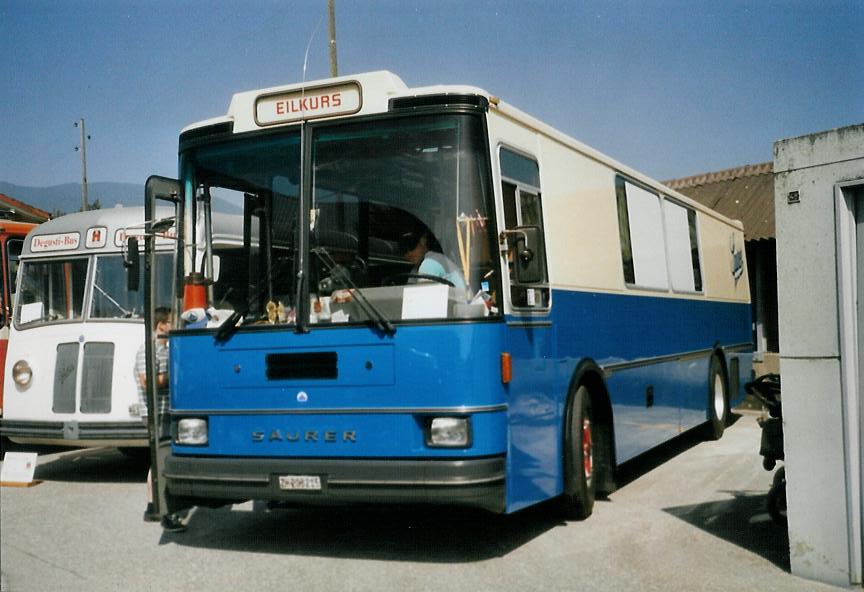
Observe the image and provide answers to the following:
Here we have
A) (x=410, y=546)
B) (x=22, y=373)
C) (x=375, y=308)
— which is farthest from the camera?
(x=22, y=373)

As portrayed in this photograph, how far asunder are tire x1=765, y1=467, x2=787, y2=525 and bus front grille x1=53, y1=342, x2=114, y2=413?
6998 millimetres

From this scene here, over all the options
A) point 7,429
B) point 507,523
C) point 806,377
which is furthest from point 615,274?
point 7,429

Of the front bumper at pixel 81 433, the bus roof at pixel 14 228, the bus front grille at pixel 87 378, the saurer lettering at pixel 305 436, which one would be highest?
the bus roof at pixel 14 228

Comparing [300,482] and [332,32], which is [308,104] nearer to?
[300,482]

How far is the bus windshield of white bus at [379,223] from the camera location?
6.34 meters

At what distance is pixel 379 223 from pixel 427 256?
0.43 meters

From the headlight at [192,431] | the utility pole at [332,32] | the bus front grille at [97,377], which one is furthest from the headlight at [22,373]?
the utility pole at [332,32]

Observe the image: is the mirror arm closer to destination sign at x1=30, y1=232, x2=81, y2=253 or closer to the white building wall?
the white building wall

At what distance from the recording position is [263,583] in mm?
6105

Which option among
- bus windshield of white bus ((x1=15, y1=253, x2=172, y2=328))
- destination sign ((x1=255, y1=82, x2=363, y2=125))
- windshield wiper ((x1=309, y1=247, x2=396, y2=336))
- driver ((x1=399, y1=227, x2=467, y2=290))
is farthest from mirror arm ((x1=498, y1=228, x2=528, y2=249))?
bus windshield of white bus ((x1=15, y1=253, x2=172, y2=328))

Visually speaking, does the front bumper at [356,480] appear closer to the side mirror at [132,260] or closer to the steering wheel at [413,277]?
the steering wheel at [413,277]

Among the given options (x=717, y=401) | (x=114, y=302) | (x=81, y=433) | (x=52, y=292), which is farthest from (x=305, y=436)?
(x=717, y=401)

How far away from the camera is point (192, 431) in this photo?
22.6 ft

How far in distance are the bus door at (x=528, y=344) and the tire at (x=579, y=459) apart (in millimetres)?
203
